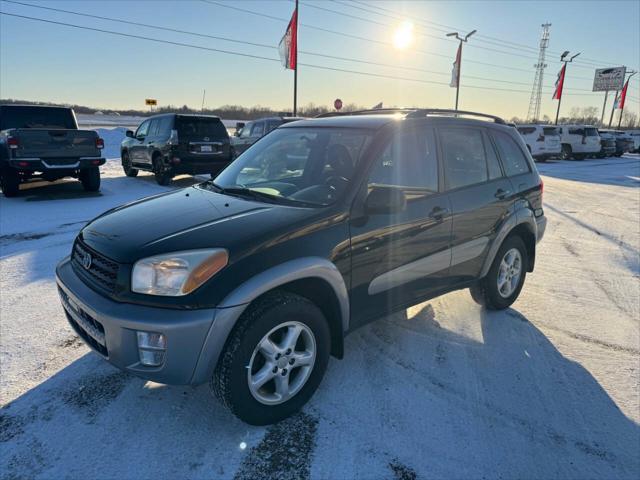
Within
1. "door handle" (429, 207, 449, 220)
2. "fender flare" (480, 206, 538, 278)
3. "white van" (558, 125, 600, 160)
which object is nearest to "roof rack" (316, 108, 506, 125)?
"door handle" (429, 207, 449, 220)

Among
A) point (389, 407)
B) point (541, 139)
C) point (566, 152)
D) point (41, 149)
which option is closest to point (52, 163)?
point (41, 149)

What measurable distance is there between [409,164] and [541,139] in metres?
22.2

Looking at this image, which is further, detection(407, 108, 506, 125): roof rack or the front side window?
detection(407, 108, 506, 125): roof rack

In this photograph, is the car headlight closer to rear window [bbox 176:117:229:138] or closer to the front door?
the front door

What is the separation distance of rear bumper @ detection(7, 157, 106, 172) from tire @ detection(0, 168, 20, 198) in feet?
1.23

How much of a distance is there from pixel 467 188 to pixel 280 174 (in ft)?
5.22

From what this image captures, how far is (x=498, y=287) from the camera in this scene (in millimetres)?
4156

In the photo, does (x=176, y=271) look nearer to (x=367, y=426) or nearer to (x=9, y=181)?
(x=367, y=426)

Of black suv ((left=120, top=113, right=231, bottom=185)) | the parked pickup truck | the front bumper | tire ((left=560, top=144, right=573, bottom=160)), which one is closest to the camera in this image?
the front bumper

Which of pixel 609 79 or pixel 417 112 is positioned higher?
pixel 609 79

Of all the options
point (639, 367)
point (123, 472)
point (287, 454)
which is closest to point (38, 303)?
point (123, 472)

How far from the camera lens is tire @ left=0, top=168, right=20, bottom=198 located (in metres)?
9.34

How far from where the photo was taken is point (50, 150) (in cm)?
911

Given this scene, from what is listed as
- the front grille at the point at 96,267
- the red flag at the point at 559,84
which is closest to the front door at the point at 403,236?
the front grille at the point at 96,267
